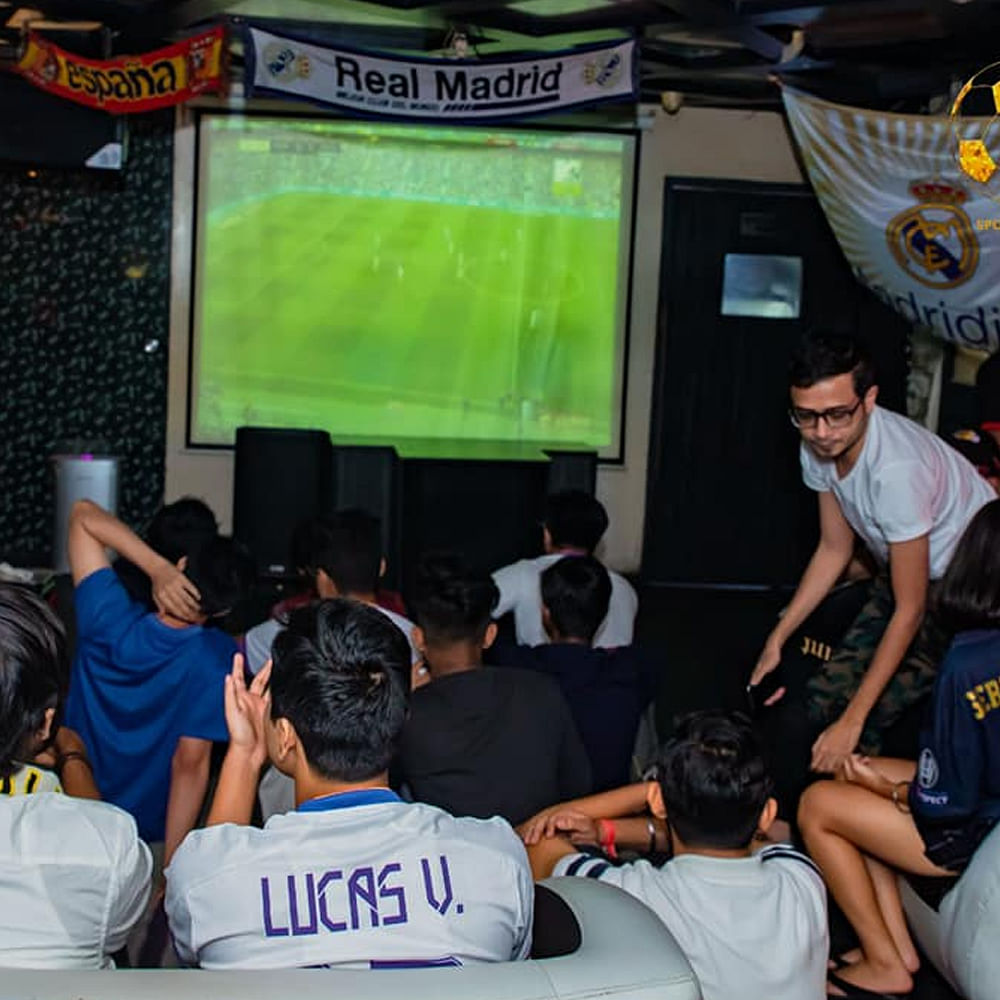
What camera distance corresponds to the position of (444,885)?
1.79 meters

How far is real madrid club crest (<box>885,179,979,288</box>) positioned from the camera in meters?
5.93

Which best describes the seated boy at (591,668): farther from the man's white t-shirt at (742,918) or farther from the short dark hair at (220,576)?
the man's white t-shirt at (742,918)

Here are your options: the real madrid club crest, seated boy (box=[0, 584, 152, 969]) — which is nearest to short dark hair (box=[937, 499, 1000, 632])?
seated boy (box=[0, 584, 152, 969])

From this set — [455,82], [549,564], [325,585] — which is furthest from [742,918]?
[455,82]

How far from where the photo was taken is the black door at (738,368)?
852 centimetres

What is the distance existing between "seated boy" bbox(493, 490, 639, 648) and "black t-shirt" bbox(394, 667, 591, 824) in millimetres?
1163

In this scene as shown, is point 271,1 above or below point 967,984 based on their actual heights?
above

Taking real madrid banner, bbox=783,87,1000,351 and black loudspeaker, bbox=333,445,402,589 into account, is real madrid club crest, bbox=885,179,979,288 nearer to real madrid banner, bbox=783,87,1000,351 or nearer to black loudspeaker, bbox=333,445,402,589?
real madrid banner, bbox=783,87,1000,351

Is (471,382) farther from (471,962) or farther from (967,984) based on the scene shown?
(471,962)

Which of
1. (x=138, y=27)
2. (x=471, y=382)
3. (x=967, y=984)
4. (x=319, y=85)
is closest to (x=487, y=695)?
(x=967, y=984)

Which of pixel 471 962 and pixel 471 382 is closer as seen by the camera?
pixel 471 962

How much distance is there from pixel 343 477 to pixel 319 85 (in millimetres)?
2130

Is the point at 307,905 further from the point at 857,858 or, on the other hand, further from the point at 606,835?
the point at 857,858

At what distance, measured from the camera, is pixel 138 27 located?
6.75m
